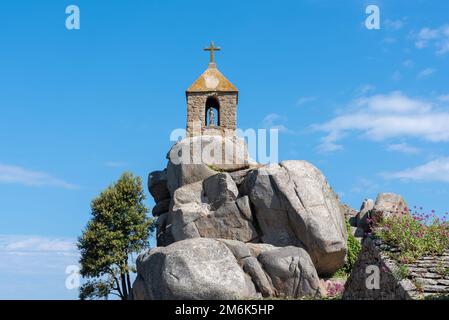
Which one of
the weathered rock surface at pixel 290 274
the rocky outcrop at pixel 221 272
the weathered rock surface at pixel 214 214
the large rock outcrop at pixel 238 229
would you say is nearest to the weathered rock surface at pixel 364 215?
the large rock outcrop at pixel 238 229

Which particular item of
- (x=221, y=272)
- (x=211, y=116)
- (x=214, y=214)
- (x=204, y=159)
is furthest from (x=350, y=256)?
(x=211, y=116)

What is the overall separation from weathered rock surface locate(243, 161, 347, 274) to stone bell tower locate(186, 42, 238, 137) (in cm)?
677

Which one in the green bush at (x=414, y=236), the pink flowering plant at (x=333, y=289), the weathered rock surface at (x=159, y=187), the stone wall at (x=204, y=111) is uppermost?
the stone wall at (x=204, y=111)

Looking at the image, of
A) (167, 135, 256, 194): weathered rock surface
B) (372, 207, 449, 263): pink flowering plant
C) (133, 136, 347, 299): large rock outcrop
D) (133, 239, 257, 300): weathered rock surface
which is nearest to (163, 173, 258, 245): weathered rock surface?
(133, 136, 347, 299): large rock outcrop

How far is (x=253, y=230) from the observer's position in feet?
100

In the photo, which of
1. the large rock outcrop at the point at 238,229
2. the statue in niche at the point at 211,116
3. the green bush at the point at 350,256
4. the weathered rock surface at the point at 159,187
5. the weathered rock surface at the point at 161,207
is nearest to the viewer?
the large rock outcrop at the point at 238,229

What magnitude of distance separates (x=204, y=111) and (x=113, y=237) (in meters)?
11.0

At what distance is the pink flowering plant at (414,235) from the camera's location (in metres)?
13.5

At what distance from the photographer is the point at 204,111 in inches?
1479

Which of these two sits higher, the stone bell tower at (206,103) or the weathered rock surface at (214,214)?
the stone bell tower at (206,103)

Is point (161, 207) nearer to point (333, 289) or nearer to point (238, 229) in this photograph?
point (238, 229)

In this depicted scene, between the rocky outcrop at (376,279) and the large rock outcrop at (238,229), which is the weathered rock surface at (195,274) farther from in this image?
the rocky outcrop at (376,279)

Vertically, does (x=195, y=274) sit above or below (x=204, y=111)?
below

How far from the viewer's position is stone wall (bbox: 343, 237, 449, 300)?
36.7 ft
